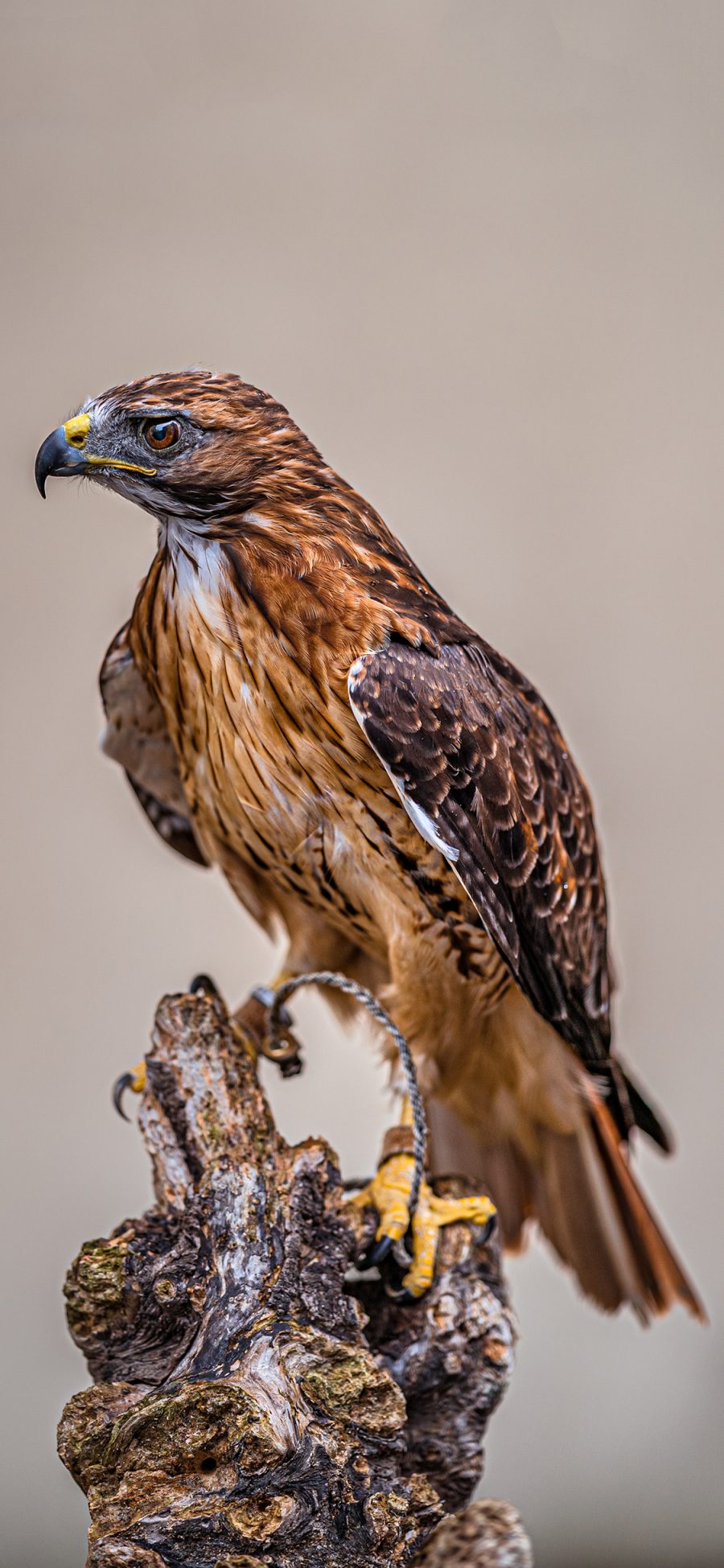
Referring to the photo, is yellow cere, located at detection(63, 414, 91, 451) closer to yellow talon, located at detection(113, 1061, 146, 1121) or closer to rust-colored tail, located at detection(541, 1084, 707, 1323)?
yellow talon, located at detection(113, 1061, 146, 1121)

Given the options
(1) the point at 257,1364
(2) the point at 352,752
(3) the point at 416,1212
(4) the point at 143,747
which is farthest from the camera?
(4) the point at 143,747

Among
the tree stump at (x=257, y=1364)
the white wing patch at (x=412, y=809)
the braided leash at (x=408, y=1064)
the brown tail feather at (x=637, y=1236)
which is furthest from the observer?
the brown tail feather at (x=637, y=1236)

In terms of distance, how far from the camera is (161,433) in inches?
38.9

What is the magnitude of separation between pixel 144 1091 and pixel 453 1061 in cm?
36

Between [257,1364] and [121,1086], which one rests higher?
[121,1086]

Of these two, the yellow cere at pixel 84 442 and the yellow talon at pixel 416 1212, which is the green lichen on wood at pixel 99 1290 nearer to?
the yellow talon at pixel 416 1212

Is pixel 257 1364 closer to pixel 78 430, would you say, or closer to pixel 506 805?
pixel 506 805

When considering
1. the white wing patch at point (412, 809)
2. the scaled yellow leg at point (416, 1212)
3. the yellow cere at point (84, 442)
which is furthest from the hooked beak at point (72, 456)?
the scaled yellow leg at point (416, 1212)

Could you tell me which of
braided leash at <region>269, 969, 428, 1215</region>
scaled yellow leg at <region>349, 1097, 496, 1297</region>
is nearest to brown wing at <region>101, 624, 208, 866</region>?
braided leash at <region>269, 969, 428, 1215</region>

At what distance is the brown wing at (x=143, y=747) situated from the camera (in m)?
1.26

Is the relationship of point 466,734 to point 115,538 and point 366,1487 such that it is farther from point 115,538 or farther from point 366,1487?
point 115,538

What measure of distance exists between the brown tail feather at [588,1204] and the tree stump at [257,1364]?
165 mm

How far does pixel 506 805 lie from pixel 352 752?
164 mm

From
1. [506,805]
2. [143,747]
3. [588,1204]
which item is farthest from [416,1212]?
[143,747]
